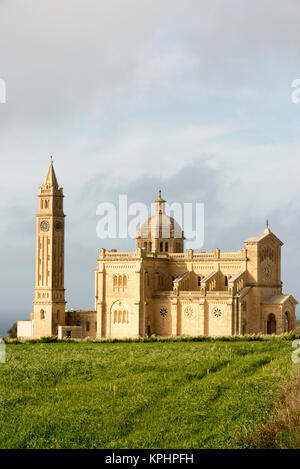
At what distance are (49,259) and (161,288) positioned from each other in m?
10.9

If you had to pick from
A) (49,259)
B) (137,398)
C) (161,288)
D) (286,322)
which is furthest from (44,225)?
(137,398)

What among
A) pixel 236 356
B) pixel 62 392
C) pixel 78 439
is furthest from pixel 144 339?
pixel 78 439

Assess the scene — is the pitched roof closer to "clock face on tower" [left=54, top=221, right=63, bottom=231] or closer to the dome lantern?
the dome lantern

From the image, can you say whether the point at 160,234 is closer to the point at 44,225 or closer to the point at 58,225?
the point at 58,225

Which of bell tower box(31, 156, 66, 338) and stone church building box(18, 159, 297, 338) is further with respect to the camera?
bell tower box(31, 156, 66, 338)

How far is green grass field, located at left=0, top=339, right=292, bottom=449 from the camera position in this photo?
75.9ft

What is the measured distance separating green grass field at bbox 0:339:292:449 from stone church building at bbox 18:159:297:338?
3170 centimetres

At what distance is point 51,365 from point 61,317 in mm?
42575

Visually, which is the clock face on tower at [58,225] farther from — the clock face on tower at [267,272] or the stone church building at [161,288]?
the clock face on tower at [267,272]

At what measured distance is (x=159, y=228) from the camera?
80.0 meters

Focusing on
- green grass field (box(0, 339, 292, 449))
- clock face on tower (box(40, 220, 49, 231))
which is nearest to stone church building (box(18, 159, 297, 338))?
clock face on tower (box(40, 220, 49, 231))

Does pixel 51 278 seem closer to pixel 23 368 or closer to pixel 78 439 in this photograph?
pixel 23 368

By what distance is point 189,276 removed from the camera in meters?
74.7

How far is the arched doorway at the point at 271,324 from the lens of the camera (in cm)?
7075
